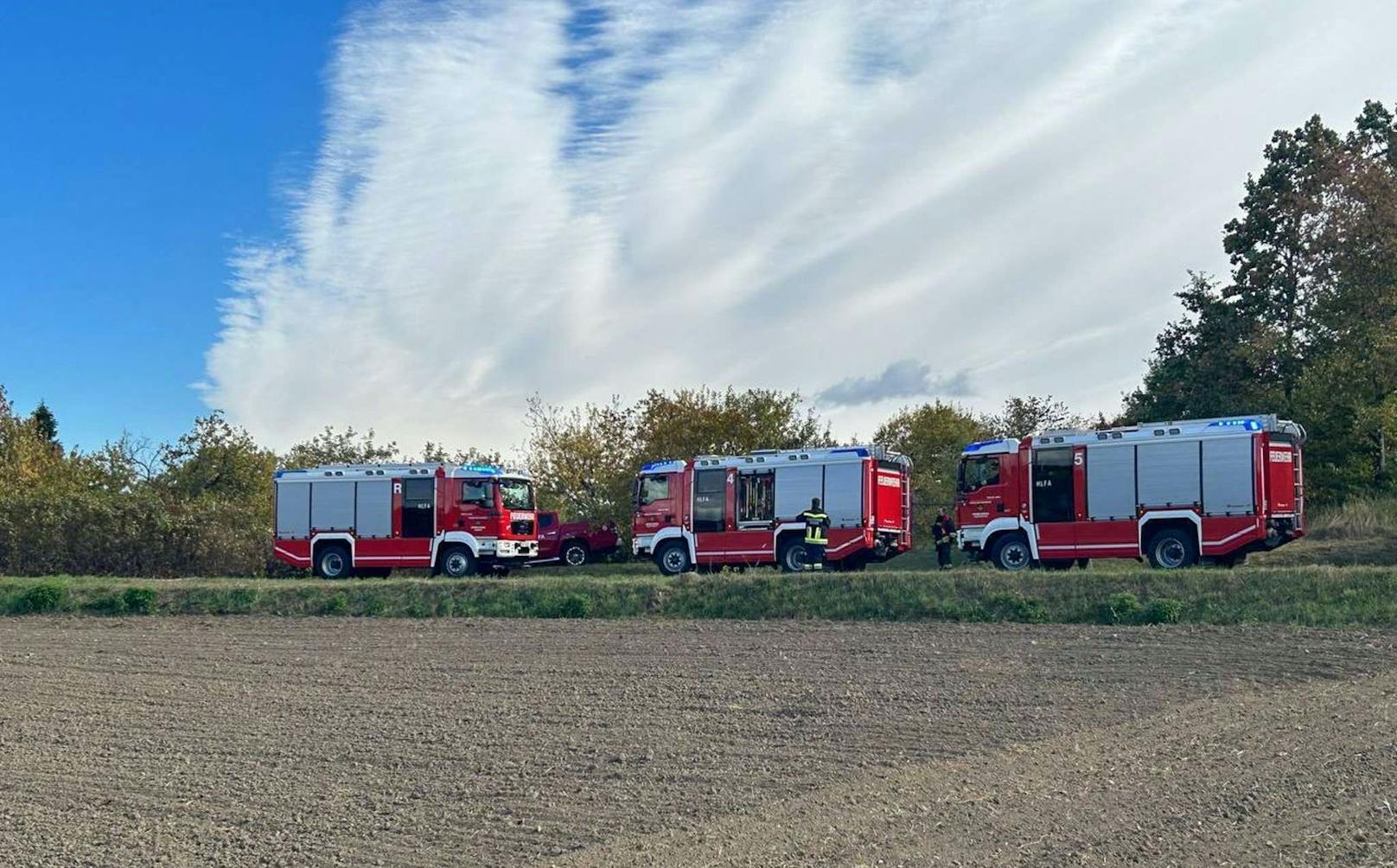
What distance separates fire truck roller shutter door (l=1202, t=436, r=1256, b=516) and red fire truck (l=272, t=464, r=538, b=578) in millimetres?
14956

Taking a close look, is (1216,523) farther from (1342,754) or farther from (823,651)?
(1342,754)

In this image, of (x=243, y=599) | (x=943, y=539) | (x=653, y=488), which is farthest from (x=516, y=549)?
(x=943, y=539)

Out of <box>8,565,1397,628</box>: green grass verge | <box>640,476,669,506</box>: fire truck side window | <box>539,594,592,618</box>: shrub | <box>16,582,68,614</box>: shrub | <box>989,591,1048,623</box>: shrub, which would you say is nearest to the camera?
<box>8,565,1397,628</box>: green grass verge

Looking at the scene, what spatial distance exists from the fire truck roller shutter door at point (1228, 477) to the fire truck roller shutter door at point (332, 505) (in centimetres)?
1847

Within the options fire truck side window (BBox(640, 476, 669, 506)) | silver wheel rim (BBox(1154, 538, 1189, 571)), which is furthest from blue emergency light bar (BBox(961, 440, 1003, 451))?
fire truck side window (BBox(640, 476, 669, 506))

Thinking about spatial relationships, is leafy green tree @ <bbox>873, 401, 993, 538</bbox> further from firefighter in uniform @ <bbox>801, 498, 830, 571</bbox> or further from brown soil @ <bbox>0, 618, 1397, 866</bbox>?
brown soil @ <bbox>0, 618, 1397, 866</bbox>

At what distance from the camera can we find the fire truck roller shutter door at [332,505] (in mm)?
29297

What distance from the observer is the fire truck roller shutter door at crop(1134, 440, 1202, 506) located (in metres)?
22.5

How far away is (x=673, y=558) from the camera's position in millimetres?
27766

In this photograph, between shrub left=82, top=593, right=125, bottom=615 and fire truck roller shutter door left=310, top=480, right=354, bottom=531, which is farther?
fire truck roller shutter door left=310, top=480, right=354, bottom=531

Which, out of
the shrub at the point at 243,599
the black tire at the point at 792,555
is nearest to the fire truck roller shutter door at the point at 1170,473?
the black tire at the point at 792,555

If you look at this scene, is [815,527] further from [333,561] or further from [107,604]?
[107,604]

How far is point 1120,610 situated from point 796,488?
9442mm

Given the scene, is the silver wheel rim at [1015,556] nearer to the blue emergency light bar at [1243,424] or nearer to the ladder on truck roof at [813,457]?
the ladder on truck roof at [813,457]
